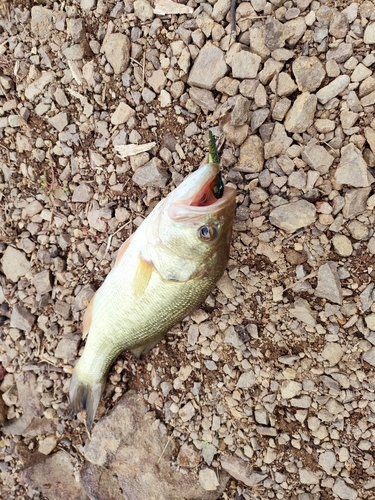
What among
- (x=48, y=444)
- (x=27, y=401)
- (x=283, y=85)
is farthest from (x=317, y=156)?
(x=48, y=444)

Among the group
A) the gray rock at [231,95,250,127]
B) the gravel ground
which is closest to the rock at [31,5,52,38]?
the gravel ground

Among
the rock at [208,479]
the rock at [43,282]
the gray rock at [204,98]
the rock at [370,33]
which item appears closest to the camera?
the rock at [370,33]

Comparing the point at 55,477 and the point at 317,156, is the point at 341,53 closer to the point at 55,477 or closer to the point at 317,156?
the point at 317,156

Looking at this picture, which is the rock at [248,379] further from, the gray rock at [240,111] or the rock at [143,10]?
the rock at [143,10]

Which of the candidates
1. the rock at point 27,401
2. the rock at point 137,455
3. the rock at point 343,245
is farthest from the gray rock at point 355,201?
the rock at point 27,401

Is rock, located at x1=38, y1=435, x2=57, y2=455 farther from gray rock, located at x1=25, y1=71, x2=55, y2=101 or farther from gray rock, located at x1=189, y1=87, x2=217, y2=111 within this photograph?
gray rock, located at x1=189, y1=87, x2=217, y2=111

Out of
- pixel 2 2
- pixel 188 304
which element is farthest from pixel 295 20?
pixel 2 2

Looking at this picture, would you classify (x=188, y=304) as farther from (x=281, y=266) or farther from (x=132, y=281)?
(x=281, y=266)
